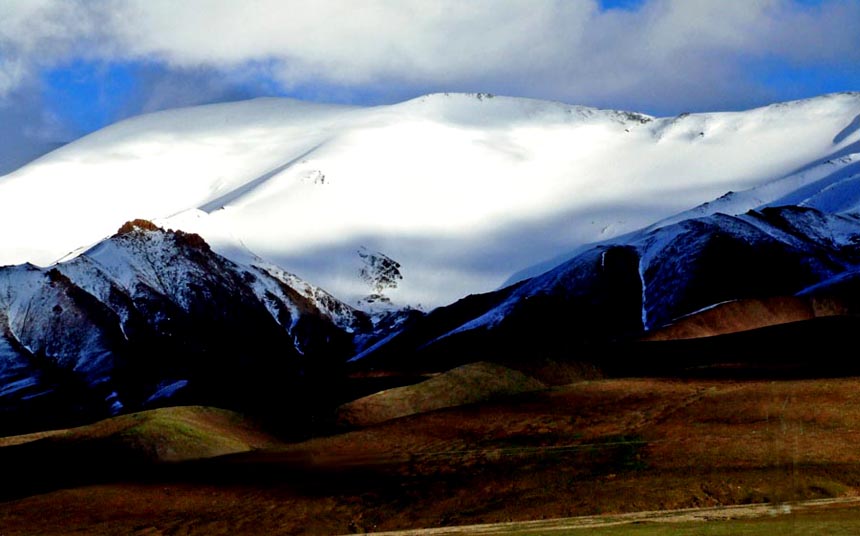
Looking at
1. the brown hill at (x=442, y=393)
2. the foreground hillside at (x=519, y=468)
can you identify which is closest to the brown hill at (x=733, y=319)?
the brown hill at (x=442, y=393)

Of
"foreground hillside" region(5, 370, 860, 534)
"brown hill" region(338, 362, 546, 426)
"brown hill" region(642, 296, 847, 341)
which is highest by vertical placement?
"brown hill" region(642, 296, 847, 341)

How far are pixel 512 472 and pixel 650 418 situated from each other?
1689cm

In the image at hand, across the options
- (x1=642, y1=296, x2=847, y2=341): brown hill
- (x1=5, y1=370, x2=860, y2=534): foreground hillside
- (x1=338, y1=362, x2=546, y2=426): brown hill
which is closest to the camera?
(x1=5, y1=370, x2=860, y2=534): foreground hillside

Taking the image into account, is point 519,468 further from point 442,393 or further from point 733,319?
point 733,319

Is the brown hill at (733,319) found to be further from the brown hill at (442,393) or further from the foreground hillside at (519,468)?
the foreground hillside at (519,468)

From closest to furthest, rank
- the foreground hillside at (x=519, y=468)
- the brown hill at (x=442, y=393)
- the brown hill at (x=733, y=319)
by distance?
the foreground hillside at (x=519, y=468)
the brown hill at (x=442, y=393)
the brown hill at (x=733, y=319)

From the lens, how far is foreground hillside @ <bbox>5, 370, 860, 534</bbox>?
298 ft

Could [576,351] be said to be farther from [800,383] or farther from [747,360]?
[800,383]

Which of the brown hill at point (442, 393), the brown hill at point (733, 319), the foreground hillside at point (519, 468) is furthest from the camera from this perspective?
the brown hill at point (733, 319)

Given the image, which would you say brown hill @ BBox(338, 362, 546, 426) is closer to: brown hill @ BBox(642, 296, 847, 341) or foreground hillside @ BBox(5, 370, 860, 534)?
foreground hillside @ BBox(5, 370, 860, 534)

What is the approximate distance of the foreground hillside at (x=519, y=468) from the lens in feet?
298

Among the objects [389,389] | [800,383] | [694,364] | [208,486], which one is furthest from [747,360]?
[208,486]

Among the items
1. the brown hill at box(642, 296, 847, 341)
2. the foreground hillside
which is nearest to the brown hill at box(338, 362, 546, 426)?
the foreground hillside

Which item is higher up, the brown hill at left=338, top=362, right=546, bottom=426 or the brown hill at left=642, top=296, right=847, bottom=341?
the brown hill at left=642, top=296, right=847, bottom=341
